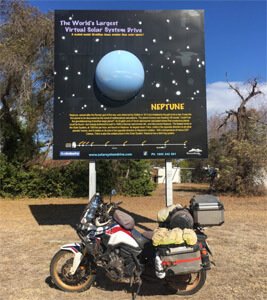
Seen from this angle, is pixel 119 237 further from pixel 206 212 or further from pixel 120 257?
pixel 206 212

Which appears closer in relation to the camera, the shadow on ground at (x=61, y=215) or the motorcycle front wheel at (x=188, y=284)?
the motorcycle front wheel at (x=188, y=284)

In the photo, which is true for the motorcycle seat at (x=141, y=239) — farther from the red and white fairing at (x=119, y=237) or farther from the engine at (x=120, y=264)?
the engine at (x=120, y=264)

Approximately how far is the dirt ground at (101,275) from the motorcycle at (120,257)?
19cm

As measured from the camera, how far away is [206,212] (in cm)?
526

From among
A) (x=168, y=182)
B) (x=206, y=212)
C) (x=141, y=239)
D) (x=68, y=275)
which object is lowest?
(x=68, y=275)

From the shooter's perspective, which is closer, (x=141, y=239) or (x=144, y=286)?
(x=141, y=239)

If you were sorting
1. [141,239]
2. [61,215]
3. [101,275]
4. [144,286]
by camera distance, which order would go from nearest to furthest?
[141,239] < [144,286] < [101,275] < [61,215]

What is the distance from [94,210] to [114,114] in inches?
181

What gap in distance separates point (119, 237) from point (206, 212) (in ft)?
3.73

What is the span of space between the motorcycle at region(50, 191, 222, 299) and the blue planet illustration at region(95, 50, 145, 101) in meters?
4.35

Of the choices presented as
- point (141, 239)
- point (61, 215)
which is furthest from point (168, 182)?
point (141, 239)

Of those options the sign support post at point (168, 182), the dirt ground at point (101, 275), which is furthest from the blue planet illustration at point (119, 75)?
the dirt ground at point (101, 275)

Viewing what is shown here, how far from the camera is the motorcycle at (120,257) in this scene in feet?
16.0

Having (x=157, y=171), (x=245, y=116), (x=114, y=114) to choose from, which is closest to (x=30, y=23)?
(x=245, y=116)
